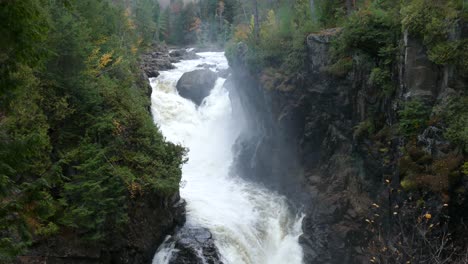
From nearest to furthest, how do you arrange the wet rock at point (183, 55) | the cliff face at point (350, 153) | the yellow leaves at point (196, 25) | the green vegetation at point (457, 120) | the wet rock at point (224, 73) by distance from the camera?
the green vegetation at point (457, 120), the cliff face at point (350, 153), the wet rock at point (224, 73), the wet rock at point (183, 55), the yellow leaves at point (196, 25)

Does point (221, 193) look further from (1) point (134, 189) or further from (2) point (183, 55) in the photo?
(2) point (183, 55)

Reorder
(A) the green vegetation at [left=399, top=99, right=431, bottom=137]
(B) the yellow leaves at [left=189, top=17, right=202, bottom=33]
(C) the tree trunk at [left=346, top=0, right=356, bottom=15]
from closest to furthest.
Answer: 1. (A) the green vegetation at [left=399, top=99, right=431, bottom=137]
2. (C) the tree trunk at [left=346, top=0, right=356, bottom=15]
3. (B) the yellow leaves at [left=189, top=17, right=202, bottom=33]

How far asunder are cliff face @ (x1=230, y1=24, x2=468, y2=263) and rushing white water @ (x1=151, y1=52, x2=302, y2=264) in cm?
107

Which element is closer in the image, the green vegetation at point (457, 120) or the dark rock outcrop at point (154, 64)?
the green vegetation at point (457, 120)

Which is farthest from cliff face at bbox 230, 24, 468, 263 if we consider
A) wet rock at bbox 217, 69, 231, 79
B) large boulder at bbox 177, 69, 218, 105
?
wet rock at bbox 217, 69, 231, 79

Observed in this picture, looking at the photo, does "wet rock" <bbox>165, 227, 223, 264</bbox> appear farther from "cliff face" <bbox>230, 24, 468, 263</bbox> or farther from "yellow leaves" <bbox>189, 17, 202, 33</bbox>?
"yellow leaves" <bbox>189, 17, 202, 33</bbox>

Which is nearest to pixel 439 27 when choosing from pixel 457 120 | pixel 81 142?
pixel 457 120

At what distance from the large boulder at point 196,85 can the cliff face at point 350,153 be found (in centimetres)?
760

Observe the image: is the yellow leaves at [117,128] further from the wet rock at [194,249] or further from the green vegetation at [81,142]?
the wet rock at [194,249]

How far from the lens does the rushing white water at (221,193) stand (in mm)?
15891

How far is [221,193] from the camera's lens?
2111 cm

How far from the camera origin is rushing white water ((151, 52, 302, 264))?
52.1 ft

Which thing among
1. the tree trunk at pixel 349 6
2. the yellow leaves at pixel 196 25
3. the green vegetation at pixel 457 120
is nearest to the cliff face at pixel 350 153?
the green vegetation at pixel 457 120

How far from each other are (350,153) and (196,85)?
16.8 metres
